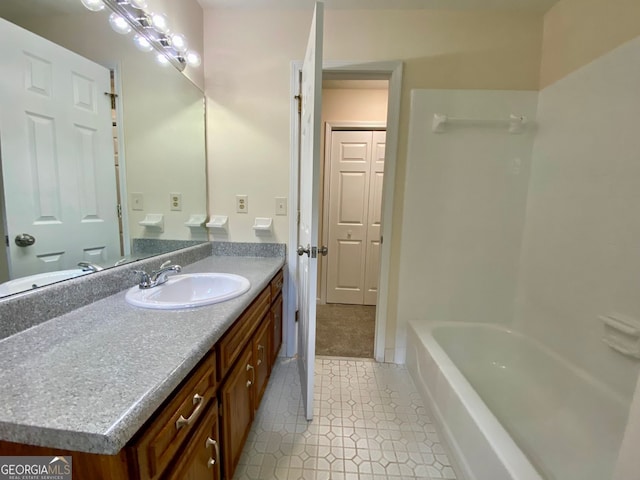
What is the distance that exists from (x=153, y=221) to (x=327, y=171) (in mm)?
1893

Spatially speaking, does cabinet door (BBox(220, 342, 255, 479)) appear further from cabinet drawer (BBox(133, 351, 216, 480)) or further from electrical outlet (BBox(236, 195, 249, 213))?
electrical outlet (BBox(236, 195, 249, 213))

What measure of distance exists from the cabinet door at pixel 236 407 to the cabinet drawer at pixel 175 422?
0.14m

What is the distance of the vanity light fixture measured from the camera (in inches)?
41.6

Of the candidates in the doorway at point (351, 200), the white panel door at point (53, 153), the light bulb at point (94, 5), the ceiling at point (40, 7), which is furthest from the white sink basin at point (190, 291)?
→ the doorway at point (351, 200)

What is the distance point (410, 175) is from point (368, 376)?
4.60 feet

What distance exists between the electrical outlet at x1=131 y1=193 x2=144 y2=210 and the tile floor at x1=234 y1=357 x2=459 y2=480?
1.25m

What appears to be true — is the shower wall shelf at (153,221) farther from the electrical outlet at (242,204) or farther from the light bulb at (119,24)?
the light bulb at (119,24)

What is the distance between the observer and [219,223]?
1.80m

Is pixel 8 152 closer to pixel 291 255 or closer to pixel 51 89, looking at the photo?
pixel 51 89

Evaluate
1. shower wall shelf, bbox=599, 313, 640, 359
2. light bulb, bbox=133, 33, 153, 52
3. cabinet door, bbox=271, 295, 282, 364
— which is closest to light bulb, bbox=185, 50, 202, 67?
light bulb, bbox=133, 33, 153, 52

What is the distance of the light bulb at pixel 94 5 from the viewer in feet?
3.06

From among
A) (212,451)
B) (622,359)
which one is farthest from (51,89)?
(622,359)

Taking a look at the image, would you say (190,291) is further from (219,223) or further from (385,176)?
(385,176)

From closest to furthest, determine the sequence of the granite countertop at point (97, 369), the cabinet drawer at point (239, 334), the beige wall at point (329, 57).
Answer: the granite countertop at point (97, 369), the cabinet drawer at point (239, 334), the beige wall at point (329, 57)
